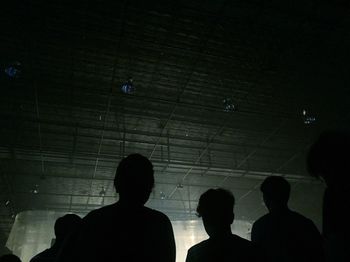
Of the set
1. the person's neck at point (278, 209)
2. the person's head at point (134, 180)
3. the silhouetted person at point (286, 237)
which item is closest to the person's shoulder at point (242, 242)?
the silhouetted person at point (286, 237)

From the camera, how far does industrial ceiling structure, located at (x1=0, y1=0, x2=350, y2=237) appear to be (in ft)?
21.8

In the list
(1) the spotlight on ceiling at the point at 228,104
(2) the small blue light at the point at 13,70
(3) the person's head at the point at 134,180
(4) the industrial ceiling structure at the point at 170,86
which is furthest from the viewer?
(1) the spotlight on ceiling at the point at 228,104

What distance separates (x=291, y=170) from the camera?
13.4 meters

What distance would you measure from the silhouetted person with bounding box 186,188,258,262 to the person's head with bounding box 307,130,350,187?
0.66m

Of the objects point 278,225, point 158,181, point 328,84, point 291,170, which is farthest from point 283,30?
point 158,181

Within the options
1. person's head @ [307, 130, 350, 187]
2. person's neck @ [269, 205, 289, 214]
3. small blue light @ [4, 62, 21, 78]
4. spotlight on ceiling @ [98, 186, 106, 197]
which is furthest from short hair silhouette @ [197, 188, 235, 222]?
spotlight on ceiling @ [98, 186, 106, 197]

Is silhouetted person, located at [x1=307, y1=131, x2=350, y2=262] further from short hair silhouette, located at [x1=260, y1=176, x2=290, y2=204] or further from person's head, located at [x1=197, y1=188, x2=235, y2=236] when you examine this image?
short hair silhouette, located at [x1=260, y1=176, x2=290, y2=204]

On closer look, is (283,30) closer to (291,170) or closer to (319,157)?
(319,157)

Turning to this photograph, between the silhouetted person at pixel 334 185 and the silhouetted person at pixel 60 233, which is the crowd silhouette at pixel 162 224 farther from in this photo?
the silhouetted person at pixel 60 233

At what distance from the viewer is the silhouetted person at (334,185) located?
142 cm

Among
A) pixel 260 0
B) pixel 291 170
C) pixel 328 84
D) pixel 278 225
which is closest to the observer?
pixel 278 225

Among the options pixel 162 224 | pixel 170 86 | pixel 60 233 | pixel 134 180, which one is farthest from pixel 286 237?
pixel 170 86

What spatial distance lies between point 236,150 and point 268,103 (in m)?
3.08

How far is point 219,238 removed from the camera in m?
2.12
